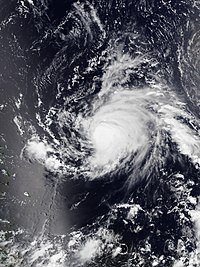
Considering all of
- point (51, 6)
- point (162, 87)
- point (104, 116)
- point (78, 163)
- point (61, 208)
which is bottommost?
point (61, 208)

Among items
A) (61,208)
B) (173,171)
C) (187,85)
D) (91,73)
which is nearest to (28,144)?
(61,208)

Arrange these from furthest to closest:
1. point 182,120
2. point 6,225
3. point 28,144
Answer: point 182,120
point 28,144
point 6,225

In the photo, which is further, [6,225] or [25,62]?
[25,62]

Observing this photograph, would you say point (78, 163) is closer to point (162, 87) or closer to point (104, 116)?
point (104, 116)

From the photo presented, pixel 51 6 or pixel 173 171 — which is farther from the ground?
pixel 51 6

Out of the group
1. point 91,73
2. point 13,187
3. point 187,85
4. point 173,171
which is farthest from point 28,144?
point 187,85

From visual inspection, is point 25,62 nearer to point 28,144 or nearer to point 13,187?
point 28,144

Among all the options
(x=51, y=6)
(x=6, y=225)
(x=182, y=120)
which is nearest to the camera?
(x=6, y=225)
